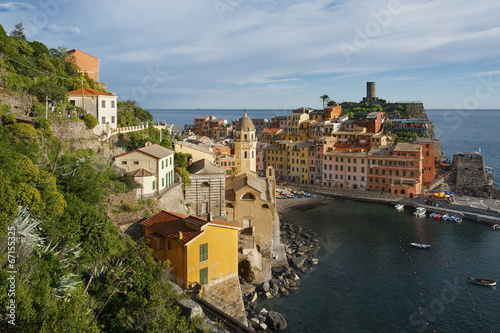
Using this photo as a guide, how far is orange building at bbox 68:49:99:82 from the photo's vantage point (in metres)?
35.8

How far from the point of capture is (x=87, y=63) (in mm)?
37188

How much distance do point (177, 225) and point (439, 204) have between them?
124ft

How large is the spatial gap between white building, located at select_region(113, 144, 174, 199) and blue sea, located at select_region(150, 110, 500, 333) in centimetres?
936

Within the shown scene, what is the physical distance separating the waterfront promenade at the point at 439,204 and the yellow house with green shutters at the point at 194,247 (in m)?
32.1

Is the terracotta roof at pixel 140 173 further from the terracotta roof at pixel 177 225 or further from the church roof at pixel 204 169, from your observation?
the church roof at pixel 204 169

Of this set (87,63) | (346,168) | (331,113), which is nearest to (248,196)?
(87,63)

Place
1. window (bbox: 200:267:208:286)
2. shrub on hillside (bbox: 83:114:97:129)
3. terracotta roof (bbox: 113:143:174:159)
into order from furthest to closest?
1. shrub on hillside (bbox: 83:114:97:129)
2. terracotta roof (bbox: 113:143:174:159)
3. window (bbox: 200:267:208:286)

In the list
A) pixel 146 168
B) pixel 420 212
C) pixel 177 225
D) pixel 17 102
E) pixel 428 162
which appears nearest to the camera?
pixel 177 225

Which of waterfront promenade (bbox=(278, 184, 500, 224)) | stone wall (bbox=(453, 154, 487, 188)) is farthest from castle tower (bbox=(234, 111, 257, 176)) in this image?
stone wall (bbox=(453, 154, 487, 188))

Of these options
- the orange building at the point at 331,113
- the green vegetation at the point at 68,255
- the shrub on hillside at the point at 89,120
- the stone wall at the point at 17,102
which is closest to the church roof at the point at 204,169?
the shrub on hillside at the point at 89,120

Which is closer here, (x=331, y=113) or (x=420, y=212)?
(x=420, y=212)

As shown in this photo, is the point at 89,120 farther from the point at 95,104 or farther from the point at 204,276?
the point at 204,276

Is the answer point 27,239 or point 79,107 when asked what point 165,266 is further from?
point 79,107

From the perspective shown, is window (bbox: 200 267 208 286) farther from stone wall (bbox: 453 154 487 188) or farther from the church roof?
stone wall (bbox: 453 154 487 188)
